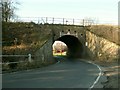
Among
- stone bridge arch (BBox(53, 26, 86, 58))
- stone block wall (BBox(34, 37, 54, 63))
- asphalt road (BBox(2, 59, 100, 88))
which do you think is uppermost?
stone bridge arch (BBox(53, 26, 86, 58))

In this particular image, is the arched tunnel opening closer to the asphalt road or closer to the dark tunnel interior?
the dark tunnel interior

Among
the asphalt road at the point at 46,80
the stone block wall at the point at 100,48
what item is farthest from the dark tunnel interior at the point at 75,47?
the asphalt road at the point at 46,80

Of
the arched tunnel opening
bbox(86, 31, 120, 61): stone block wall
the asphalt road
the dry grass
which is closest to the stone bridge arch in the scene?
the arched tunnel opening

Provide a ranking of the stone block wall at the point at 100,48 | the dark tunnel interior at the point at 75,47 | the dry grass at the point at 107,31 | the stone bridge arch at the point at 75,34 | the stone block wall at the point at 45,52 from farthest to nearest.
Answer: the dark tunnel interior at the point at 75,47 → the stone bridge arch at the point at 75,34 → the dry grass at the point at 107,31 → the stone block wall at the point at 100,48 → the stone block wall at the point at 45,52

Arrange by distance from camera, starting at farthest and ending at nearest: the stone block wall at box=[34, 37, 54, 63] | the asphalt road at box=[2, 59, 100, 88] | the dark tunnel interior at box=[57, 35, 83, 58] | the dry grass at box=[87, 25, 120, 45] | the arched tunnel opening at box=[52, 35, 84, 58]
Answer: the dark tunnel interior at box=[57, 35, 83, 58]
the arched tunnel opening at box=[52, 35, 84, 58]
the dry grass at box=[87, 25, 120, 45]
the stone block wall at box=[34, 37, 54, 63]
the asphalt road at box=[2, 59, 100, 88]

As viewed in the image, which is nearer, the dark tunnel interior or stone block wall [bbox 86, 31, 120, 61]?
stone block wall [bbox 86, 31, 120, 61]

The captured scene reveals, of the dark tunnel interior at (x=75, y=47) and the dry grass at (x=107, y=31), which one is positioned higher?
the dry grass at (x=107, y=31)

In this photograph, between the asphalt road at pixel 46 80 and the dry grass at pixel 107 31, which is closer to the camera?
the asphalt road at pixel 46 80

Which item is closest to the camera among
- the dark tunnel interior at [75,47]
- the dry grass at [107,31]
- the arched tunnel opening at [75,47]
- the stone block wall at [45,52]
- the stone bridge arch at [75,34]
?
the stone block wall at [45,52]

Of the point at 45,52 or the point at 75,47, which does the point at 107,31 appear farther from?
the point at 45,52

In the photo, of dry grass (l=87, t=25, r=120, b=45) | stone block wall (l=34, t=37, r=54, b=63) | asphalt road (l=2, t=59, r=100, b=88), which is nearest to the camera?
asphalt road (l=2, t=59, r=100, b=88)

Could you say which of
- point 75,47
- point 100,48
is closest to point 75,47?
point 75,47

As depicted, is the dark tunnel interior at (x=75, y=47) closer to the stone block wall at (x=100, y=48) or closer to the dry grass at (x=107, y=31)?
the stone block wall at (x=100, y=48)

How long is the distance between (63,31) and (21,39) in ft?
31.7
